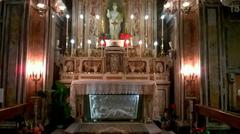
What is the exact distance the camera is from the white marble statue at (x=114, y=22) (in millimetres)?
11281

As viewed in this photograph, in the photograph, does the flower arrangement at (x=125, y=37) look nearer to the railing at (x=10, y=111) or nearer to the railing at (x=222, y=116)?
the railing at (x=222, y=116)

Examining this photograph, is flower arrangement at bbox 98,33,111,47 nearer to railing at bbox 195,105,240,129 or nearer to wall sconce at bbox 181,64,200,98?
wall sconce at bbox 181,64,200,98

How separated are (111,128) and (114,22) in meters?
4.63

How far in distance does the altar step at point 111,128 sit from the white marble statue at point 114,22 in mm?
3771

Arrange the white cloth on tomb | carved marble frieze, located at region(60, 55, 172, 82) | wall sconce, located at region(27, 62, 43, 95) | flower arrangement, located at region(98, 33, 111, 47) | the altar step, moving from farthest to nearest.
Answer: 1. flower arrangement, located at region(98, 33, 111, 47)
2. carved marble frieze, located at region(60, 55, 172, 82)
3. the white cloth on tomb
4. wall sconce, located at region(27, 62, 43, 95)
5. the altar step

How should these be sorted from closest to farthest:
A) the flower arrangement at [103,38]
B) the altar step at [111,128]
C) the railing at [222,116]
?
the railing at [222,116] < the altar step at [111,128] < the flower arrangement at [103,38]

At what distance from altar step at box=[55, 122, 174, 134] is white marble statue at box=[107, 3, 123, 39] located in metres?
3.77

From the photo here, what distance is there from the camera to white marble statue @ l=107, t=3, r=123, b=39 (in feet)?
37.0

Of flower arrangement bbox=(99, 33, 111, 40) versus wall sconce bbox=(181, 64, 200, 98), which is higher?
flower arrangement bbox=(99, 33, 111, 40)

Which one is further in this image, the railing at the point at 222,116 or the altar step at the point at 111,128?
the altar step at the point at 111,128

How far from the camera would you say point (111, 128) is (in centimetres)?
862

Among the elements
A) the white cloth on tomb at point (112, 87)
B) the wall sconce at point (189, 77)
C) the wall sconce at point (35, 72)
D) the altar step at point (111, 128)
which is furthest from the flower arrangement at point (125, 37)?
the wall sconce at point (35, 72)

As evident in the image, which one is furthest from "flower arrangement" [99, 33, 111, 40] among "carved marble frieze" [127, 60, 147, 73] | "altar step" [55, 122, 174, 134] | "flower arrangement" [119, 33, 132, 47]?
"altar step" [55, 122, 174, 134]

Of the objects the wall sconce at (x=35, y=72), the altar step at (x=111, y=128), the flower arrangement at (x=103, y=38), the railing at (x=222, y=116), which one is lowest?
the altar step at (x=111, y=128)
